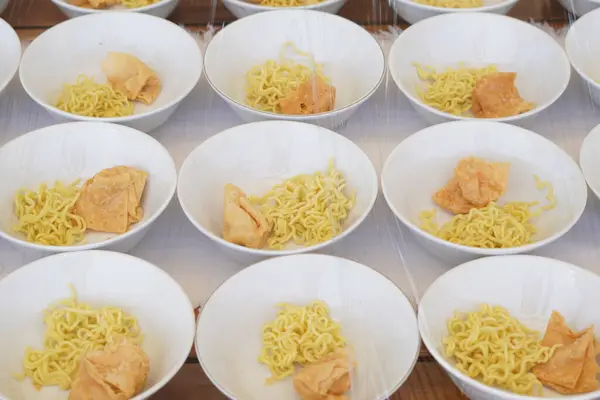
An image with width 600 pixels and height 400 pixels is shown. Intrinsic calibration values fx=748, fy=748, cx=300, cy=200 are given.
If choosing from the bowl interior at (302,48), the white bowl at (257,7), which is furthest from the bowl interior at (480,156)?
the white bowl at (257,7)

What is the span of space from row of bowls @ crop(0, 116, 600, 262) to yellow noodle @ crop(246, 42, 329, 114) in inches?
5.4

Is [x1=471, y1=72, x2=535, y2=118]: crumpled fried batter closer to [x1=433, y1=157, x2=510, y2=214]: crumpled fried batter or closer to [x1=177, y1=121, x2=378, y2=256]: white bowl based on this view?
[x1=433, y1=157, x2=510, y2=214]: crumpled fried batter

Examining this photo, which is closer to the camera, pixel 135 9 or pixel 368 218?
pixel 368 218

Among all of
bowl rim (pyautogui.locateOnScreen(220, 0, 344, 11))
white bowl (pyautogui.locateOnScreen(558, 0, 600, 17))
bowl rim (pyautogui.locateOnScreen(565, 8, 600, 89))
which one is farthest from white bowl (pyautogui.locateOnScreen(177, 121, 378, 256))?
white bowl (pyautogui.locateOnScreen(558, 0, 600, 17))

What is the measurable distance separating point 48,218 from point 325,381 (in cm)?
58

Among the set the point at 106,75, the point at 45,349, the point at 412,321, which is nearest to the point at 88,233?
the point at 45,349

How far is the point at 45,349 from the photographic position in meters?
1.15

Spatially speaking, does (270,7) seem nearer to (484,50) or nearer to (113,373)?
(484,50)

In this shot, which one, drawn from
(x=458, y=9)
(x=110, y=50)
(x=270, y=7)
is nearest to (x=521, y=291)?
(x=458, y=9)

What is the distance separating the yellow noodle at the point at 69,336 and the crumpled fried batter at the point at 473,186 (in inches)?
23.3

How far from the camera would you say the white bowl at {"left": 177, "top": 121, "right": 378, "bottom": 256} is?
1.32m

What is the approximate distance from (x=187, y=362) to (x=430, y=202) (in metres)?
0.53

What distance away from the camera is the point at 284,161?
1432mm

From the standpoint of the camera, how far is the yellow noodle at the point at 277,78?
1.53 m
